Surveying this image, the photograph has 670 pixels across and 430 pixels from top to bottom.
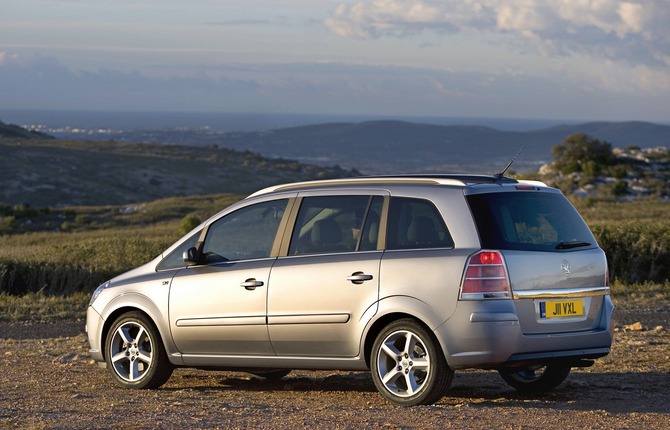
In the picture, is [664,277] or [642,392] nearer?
[642,392]

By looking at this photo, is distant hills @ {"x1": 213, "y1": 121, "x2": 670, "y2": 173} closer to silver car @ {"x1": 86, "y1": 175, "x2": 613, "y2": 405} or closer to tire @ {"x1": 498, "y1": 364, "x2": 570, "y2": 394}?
tire @ {"x1": 498, "y1": 364, "x2": 570, "y2": 394}

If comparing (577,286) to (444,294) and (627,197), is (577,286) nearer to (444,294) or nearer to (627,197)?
(444,294)

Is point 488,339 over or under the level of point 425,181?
under

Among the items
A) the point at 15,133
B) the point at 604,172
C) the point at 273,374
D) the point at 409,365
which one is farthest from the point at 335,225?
the point at 15,133

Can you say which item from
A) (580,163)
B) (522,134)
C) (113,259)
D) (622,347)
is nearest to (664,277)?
(622,347)

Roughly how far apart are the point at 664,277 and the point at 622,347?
339 inches

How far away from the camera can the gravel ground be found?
23.2ft

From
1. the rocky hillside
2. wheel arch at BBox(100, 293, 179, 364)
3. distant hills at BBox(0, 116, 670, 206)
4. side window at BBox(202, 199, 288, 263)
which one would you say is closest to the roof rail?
side window at BBox(202, 199, 288, 263)

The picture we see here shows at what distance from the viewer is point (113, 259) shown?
845 inches

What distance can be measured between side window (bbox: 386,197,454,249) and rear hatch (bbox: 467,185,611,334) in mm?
282

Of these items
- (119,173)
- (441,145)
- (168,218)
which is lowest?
(168,218)

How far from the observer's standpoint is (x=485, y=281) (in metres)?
7.34

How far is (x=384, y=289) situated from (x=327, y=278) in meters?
0.51

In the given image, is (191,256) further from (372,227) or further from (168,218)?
(168,218)
